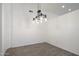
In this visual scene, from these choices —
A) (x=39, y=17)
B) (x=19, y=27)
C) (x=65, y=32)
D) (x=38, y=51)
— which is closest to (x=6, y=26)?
(x=19, y=27)

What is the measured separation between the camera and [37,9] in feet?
5.62

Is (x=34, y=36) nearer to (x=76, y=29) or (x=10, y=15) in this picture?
(x=10, y=15)

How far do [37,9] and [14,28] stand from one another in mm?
544

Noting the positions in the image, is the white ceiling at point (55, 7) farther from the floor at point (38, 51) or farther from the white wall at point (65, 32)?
the floor at point (38, 51)

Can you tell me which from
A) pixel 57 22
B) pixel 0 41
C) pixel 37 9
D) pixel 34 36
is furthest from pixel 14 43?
pixel 57 22

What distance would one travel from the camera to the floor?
1699mm

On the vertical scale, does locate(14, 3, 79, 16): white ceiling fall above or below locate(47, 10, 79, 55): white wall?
above

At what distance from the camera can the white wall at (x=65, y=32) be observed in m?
1.74

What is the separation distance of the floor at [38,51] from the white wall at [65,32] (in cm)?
9

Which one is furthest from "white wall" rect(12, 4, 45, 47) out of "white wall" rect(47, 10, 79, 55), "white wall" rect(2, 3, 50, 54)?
"white wall" rect(47, 10, 79, 55)

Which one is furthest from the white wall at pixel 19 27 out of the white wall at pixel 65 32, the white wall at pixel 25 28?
the white wall at pixel 65 32

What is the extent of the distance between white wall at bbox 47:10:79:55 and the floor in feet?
0.31

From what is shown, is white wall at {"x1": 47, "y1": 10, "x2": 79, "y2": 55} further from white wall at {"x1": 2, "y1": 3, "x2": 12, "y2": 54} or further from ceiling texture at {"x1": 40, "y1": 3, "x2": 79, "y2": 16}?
white wall at {"x1": 2, "y1": 3, "x2": 12, "y2": 54}

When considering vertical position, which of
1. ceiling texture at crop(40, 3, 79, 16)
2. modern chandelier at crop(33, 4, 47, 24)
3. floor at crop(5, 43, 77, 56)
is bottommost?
floor at crop(5, 43, 77, 56)
